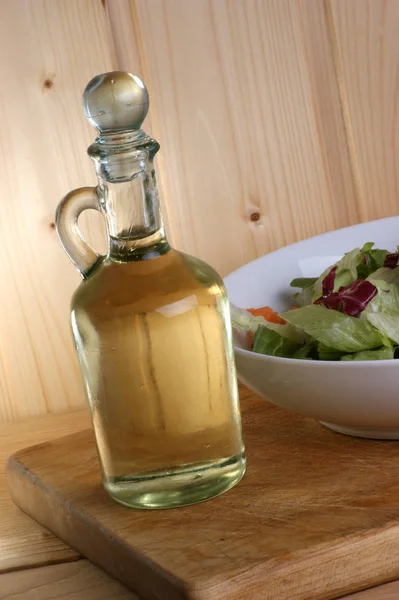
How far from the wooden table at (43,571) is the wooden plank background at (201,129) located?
354 millimetres

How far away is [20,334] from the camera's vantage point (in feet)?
4.25

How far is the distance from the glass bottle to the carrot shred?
0.26 meters

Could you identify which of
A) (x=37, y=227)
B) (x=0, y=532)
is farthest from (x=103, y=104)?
(x=37, y=227)

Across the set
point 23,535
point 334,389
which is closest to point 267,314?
point 334,389

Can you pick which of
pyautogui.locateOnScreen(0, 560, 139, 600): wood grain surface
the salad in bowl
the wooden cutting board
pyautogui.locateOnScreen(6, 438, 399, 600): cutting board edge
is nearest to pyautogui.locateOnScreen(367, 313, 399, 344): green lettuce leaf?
the salad in bowl

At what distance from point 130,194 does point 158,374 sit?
0.50 ft

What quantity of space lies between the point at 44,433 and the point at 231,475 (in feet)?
1.55

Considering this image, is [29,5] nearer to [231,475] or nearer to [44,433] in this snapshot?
[44,433]

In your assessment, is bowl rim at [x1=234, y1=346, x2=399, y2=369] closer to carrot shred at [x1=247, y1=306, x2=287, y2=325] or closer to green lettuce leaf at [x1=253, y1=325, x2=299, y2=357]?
green lettuce leaf at [x1=253, y1=325, x2=299, y2=357]

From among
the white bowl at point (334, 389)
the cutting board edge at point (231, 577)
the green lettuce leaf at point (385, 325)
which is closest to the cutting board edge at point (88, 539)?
the cutting board edge at point (231, 577)

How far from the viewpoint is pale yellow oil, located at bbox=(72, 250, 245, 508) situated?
0.76 metres

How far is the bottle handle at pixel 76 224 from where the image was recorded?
808 millimetres

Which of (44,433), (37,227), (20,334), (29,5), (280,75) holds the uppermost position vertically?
(29,5)

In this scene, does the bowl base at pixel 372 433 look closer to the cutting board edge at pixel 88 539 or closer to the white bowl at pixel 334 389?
the white bowl at pixel 334 389
